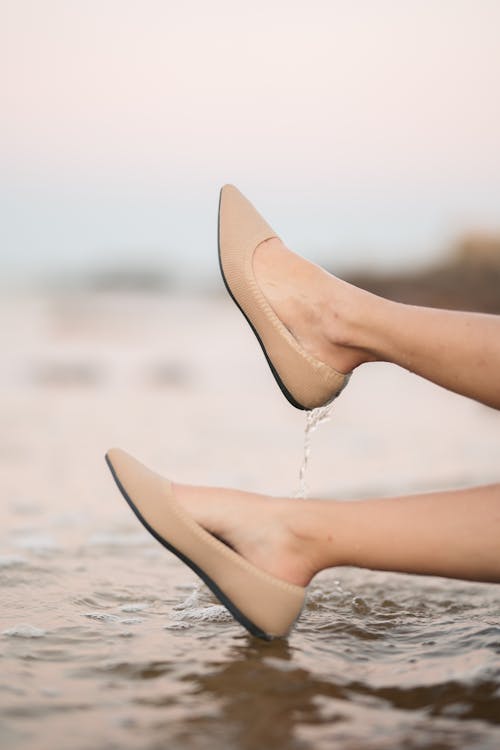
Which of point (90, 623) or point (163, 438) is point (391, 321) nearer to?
point (90, 623)

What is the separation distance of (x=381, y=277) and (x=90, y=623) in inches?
467

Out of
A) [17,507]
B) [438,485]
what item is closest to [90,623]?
[17,507]

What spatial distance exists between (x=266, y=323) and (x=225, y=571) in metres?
0.53

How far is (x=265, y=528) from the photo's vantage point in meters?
1.59

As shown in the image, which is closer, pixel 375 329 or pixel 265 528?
pixel 265 528

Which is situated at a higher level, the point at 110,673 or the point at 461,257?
the point at 461,257

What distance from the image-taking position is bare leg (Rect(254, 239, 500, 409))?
1618 mm

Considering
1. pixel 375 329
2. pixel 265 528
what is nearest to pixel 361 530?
pixel 265 528

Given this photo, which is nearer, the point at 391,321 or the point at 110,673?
the point at 110,673

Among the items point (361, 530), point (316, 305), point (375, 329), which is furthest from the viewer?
point (316, 305)

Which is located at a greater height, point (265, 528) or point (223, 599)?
point (265, 528)

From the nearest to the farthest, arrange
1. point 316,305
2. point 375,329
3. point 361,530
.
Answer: point 361,530, point 375,329, point 316,305

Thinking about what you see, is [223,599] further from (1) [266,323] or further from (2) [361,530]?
(1) [266,323]

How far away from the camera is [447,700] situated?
1368 millimetres
